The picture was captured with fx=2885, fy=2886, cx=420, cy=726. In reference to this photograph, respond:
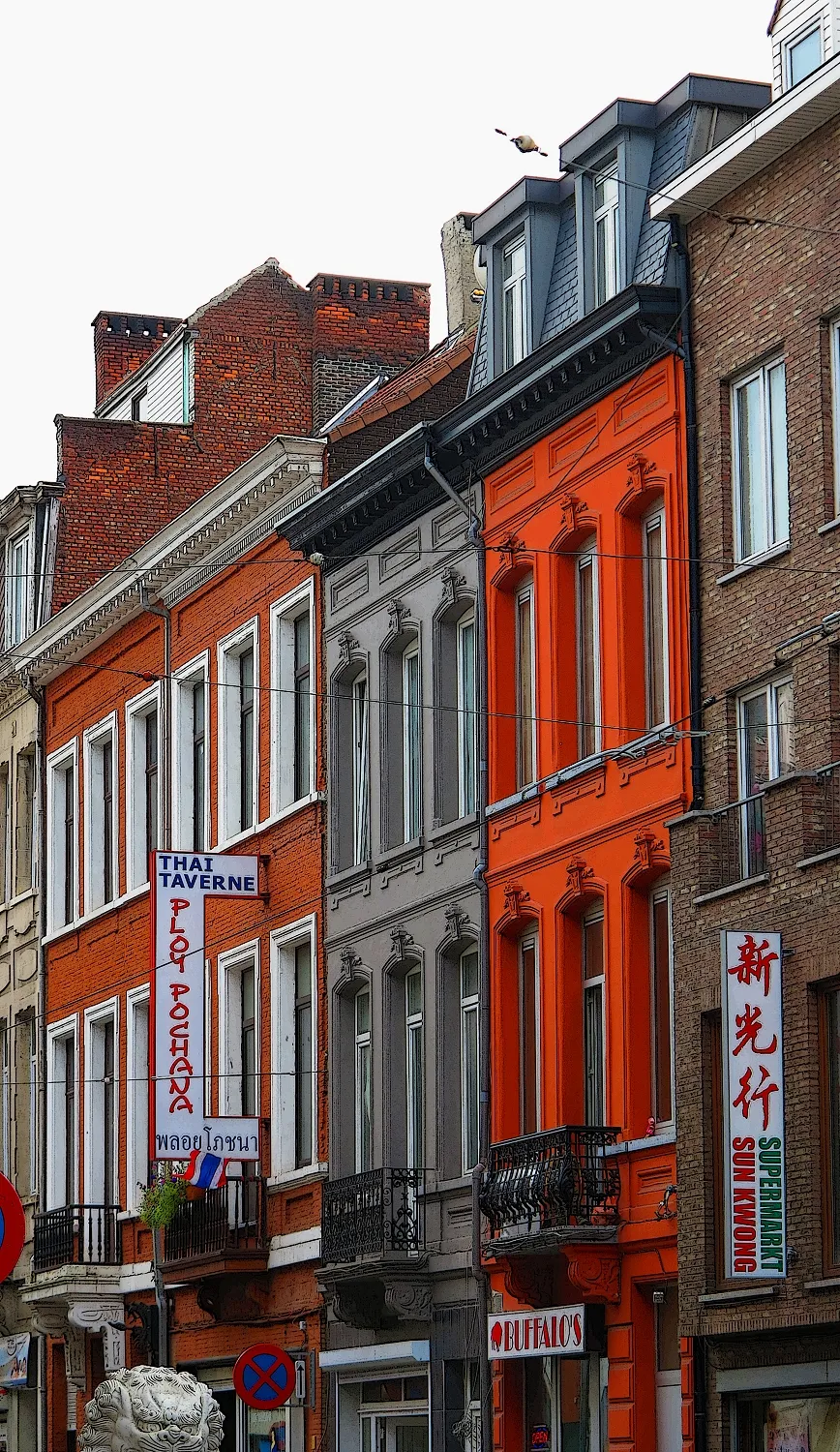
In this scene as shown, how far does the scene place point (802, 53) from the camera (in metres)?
25.1

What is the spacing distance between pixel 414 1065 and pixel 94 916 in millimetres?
11555

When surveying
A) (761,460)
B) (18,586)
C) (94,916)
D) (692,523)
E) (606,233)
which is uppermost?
(18,586)

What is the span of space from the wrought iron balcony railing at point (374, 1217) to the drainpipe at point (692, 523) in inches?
286

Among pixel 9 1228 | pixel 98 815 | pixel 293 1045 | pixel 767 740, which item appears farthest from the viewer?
pixel 98 815

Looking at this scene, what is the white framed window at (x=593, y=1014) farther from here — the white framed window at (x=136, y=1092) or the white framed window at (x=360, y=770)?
the white framed window at (x=136, y=1092)

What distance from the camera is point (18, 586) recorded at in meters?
48.0

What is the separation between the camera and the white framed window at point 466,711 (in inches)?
1204

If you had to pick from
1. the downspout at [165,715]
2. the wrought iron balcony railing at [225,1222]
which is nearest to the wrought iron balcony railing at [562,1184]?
the wrought iron balcony railing at [225,1222]

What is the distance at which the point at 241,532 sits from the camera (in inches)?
1453

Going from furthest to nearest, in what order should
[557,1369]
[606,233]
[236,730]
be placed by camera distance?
[236,730]
[606,233]
[557,1369]

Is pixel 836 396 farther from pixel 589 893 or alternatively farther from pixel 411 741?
pixel 411 741

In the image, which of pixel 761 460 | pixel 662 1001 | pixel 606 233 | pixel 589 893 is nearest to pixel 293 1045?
pixel 589 893

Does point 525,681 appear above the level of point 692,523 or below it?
below

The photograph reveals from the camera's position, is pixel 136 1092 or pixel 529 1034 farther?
pixel 136 1092
